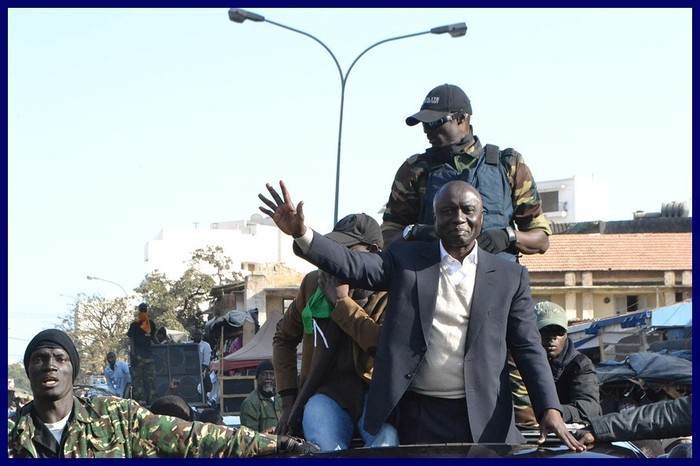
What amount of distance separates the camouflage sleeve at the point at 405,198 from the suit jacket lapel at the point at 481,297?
1138 millimetres

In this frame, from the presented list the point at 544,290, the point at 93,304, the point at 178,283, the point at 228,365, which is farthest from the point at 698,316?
the point at 93,304

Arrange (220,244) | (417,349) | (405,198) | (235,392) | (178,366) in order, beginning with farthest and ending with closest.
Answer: (220,244), (178,366), (235,392), (405,198), (417,349)

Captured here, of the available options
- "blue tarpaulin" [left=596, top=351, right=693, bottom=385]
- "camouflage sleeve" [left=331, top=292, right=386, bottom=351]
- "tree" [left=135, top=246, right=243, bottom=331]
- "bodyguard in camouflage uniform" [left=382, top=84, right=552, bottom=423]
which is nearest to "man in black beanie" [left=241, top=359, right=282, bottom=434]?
"blue tarpaulin" [left=596, top=351, right=693, bottom=385]

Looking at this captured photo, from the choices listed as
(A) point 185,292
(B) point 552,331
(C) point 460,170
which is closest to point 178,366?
(B) point 552,331

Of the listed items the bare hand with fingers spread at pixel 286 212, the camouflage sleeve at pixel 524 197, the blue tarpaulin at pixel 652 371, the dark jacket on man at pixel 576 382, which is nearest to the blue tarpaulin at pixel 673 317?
the blue tarpaulin at pixel 652 371

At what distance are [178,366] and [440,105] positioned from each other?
17093mm

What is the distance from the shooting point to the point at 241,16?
25672mm

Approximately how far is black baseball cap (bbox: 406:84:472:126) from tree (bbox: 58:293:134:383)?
52.9 meters

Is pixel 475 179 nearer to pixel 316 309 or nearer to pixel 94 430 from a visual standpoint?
pixel 316 309

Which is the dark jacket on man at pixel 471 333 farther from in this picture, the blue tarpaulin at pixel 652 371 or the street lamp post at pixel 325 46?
the street lamp post at pixel 325 46

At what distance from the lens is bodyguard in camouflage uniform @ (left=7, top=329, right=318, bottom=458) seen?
5434mm

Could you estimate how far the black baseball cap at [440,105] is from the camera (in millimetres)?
6859

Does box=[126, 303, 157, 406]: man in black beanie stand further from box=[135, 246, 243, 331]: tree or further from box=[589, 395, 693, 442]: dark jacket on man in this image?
box=[135, 246, 243, 331]: tree

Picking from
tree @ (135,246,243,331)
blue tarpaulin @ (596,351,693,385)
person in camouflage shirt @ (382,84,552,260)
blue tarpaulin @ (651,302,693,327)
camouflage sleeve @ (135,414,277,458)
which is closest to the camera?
camouflage sleeve @ (135,414,277,458)
